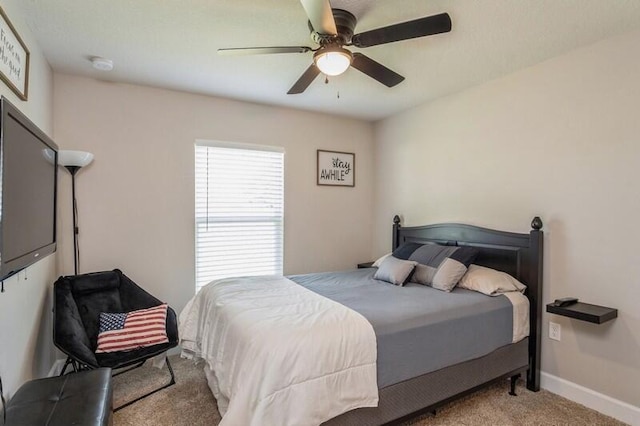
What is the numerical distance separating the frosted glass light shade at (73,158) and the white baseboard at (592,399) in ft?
13.0

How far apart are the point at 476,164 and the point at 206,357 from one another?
2.75 m

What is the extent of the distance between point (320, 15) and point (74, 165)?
2335 mm

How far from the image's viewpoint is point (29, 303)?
2143 millimetres

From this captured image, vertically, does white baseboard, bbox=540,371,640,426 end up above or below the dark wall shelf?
below

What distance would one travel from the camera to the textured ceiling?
1913 millimetres

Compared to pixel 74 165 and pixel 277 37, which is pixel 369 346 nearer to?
pixel 277 37

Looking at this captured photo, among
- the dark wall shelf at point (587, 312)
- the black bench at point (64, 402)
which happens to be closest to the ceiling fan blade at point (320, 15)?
the black bench at point (64, 402)


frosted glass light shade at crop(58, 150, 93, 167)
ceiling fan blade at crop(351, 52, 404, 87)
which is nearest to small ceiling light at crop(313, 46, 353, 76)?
ceiling fan blade at crop(351, 52, 404, 87)

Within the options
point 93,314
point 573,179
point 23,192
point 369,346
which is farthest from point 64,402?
point 573,179

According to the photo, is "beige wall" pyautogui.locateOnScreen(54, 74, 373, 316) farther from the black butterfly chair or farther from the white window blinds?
the black butterfly chair

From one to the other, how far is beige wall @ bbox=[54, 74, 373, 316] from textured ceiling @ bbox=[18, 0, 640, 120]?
227 mm

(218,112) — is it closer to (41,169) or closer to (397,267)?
(41,169)

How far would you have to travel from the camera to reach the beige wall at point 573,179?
2.21 m

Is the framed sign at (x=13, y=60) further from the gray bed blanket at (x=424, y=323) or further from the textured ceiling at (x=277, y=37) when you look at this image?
the gray bed blanket at (x=424, y=323)
